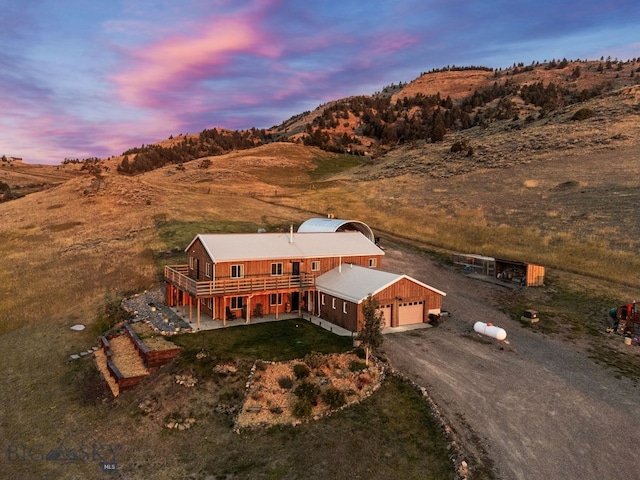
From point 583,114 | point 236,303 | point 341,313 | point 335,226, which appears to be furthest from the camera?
point 583,114

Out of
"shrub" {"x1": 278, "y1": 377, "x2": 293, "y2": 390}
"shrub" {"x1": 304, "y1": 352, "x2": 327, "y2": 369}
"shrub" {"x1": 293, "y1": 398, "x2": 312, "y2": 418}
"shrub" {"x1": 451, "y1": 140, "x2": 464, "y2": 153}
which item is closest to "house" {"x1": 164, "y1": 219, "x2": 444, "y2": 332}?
"shrub" {"x1": 304, "y1": 352, "x2": 327, "y2": 369}

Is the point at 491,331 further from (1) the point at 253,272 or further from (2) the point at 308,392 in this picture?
(1) the point at 253,272

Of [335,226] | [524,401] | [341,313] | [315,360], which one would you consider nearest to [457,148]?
[335,226]

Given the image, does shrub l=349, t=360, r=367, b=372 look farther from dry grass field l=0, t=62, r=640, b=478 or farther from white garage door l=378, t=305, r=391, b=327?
dry grass field l=0, t=62, r=640, b=478

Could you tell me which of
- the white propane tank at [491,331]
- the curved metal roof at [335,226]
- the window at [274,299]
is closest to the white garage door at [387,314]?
the white propane tank at [491,331]

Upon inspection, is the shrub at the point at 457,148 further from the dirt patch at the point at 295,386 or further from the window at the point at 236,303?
the dirt patch at the point at 295,386

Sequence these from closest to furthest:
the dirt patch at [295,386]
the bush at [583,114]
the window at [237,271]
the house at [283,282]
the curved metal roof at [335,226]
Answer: the dirt patch at [295,386], the house at [283,282], the window at [237,271], the curved metal roof at [335,226], the bush at [583,114]

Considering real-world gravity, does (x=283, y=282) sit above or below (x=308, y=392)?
above
